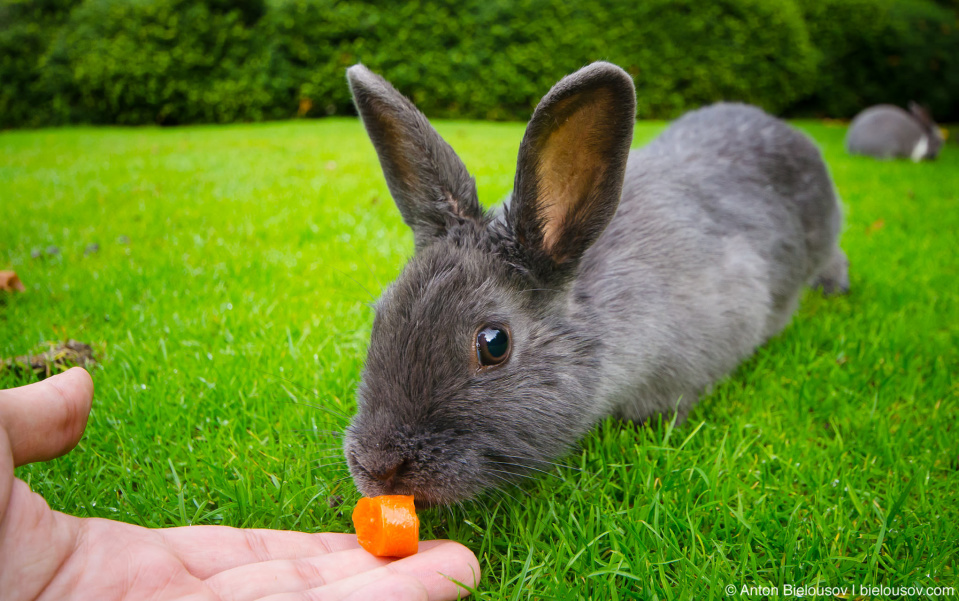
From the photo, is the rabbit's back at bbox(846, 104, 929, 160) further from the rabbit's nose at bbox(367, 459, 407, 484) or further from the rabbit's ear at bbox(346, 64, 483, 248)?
the rabbit's nose at bbox(367, 459, 407, 484)

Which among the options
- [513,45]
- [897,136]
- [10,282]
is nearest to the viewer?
[10,282]

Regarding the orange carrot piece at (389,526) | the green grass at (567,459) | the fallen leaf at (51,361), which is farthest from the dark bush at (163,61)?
the orange carrot piece at (389,526)

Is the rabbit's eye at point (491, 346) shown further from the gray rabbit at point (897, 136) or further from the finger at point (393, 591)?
the gray rabbit at point (897, 136)

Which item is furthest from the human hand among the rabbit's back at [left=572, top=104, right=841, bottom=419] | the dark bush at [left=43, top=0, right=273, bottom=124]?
the dark bush at [left=43, top=0, right=273, bottom=124]

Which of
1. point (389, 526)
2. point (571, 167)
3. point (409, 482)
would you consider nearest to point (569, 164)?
point (571, 167)

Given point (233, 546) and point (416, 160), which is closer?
point (233, 546)

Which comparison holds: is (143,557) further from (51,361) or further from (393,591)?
(51,361)

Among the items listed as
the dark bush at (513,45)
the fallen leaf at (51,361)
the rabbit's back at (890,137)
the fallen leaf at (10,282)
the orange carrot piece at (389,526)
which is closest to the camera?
the orange carrot piece at (389,526)

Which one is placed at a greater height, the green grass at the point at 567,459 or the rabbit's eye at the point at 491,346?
the rabbit's eye at the point at 491,346
